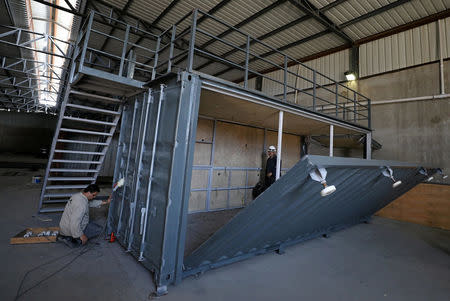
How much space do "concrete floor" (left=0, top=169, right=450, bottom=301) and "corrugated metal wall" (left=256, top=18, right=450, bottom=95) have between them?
6.20 metres

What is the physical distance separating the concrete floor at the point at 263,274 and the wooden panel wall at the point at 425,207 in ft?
6.62

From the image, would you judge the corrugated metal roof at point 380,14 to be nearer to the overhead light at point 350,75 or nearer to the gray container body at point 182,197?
the overhead light at point 350,75

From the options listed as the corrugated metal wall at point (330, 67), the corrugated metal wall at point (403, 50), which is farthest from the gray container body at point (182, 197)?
the corrugated metal wall at point (330, 67)

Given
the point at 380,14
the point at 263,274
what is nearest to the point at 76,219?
the point at 263,274

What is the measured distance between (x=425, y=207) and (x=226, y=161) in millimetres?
6459

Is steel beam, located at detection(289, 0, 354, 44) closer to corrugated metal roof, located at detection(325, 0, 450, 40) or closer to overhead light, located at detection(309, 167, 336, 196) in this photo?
corrugated metal roof, located at detection(325, 0, 450, 40)

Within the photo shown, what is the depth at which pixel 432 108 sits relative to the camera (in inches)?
269

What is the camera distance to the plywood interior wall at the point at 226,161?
6.08 metres

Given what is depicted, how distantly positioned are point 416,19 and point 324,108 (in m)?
4.06

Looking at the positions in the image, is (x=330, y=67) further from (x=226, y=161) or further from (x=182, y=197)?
(x=182, y=197)

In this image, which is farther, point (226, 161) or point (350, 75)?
point (350, 75)

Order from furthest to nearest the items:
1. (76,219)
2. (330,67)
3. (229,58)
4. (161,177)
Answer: (229,58), (330,67), (76,219), (161,177)

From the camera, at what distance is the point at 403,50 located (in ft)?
24.7

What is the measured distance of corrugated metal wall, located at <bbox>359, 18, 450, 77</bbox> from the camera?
6.93m
